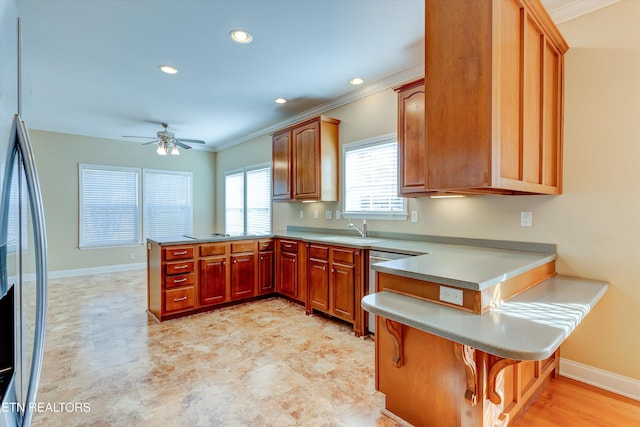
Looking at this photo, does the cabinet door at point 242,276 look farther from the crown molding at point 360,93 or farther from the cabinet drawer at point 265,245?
the crown molding at point 360,93

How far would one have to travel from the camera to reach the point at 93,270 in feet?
19.4

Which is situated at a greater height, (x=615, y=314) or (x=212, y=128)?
(x=212, y=128)

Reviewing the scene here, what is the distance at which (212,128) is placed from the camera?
5688 mm

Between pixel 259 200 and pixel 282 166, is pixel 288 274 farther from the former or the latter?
pixel 259 200

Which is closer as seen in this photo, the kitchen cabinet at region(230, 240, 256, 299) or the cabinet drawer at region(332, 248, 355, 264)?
the cabinet drawer at region(332, 248, 355, 264)

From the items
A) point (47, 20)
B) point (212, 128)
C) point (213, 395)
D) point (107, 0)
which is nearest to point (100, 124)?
point (212, 128)

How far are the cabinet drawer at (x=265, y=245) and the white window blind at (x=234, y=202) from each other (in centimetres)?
227

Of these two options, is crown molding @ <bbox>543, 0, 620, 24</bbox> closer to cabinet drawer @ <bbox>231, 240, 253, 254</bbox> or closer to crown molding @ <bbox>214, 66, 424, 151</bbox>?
crown molding @ <bbox>214, 66, 424, 151</bbox>

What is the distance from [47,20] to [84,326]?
2.93 metres

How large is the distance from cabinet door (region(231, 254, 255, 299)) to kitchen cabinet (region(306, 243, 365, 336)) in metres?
0.92

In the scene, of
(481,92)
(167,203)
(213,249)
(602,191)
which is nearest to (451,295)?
(481,92)

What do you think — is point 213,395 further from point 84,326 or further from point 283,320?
point 84,326

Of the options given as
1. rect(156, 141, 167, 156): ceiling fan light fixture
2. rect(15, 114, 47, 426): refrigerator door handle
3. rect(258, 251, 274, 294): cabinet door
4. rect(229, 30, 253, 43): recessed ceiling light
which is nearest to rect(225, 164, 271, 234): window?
rect(258, 251, 274, 294): cabinet door

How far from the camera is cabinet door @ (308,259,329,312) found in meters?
3.52
